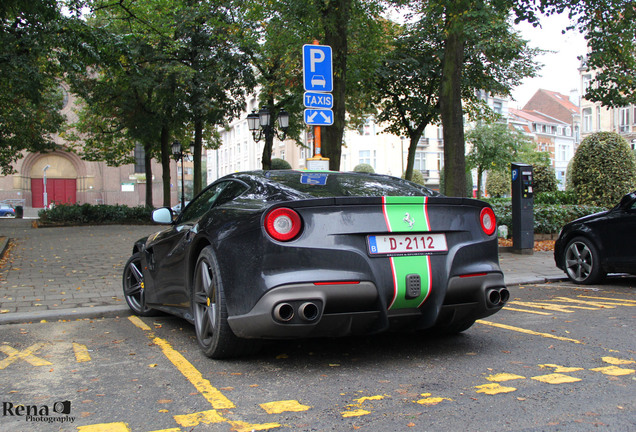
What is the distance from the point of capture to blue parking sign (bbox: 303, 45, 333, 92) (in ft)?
30.5

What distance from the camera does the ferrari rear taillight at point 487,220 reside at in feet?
14.2

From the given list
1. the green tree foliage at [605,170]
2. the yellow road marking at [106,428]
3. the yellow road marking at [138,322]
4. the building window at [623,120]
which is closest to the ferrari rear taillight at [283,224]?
the yellow road marking at [106,428]

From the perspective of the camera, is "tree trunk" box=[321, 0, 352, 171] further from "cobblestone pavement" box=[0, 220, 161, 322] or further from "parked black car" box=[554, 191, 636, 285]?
"parked black car" box=[554, 191, 636, 285]

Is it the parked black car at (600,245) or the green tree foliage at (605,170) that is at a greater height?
the green tree foliage at (605,170)

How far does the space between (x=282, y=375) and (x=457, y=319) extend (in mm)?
1284

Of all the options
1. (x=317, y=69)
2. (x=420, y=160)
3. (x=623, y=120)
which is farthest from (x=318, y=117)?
(x=420, y=160)

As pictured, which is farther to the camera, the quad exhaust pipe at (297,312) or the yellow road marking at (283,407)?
the quad exhaust pipe at (297,312)

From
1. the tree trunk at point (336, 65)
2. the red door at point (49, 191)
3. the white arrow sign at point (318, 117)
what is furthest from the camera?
the red door at point (49, 191)

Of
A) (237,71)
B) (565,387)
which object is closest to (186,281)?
(565,387)

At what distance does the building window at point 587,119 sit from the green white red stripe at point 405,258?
215 feet

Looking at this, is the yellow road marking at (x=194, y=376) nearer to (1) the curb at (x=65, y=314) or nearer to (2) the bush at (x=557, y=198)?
(1) the curb at (x=65, y=314)

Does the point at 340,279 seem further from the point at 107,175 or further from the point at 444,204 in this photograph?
the point at 107,175

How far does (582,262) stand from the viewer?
8.73 meters

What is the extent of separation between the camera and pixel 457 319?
13.6 feet
